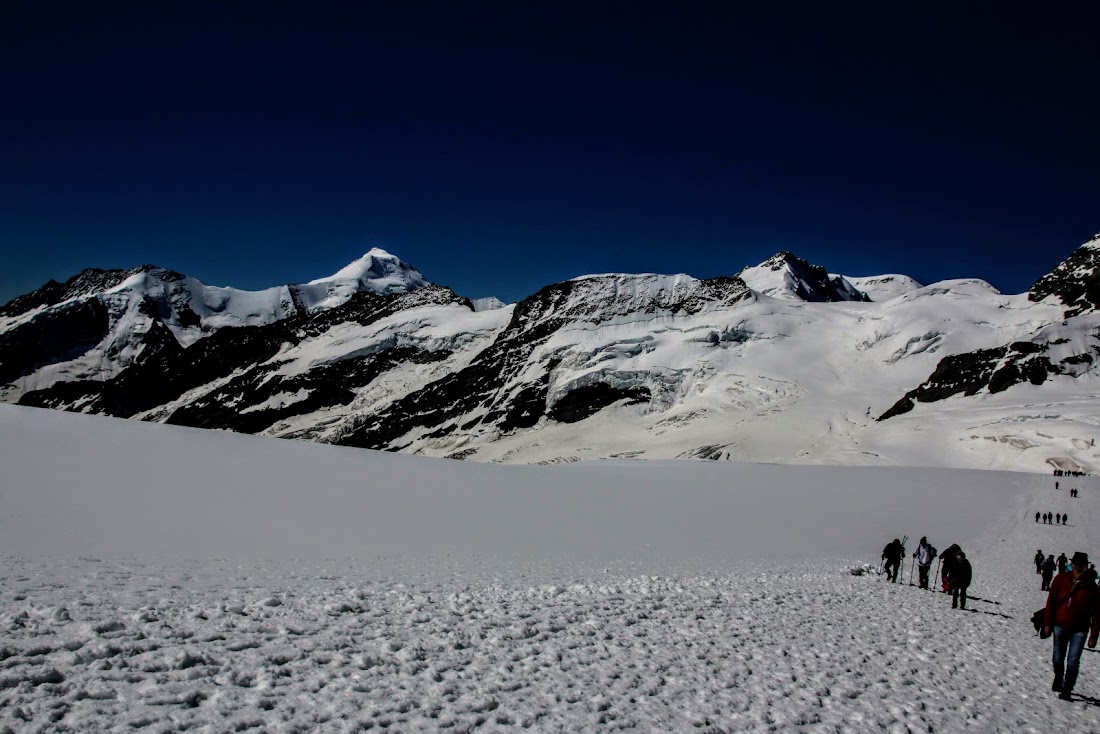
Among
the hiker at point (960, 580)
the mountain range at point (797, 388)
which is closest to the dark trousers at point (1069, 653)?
the hiker at point (960, 580)

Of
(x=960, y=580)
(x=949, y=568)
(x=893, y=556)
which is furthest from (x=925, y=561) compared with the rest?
(x=960, y=580)

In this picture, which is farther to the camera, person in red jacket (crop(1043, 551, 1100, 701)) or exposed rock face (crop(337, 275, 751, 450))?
exposed rock face (crop(337, 275, 751, 450))

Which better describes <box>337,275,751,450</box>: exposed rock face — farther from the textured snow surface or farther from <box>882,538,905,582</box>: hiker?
<box>882,538,905,582</box>: hiker

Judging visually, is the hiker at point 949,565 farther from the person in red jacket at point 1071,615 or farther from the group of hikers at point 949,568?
the person in red jacket at point 1071,615

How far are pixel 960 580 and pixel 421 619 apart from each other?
42.1 feet

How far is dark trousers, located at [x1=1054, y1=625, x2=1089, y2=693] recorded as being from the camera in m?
8.04

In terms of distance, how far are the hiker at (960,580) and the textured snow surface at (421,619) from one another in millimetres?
366

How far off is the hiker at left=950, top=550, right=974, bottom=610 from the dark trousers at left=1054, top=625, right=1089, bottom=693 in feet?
22.0

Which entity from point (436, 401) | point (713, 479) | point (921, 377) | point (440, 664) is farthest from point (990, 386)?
point (436, 401)

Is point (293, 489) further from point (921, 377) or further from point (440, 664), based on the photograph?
point (921, 377)

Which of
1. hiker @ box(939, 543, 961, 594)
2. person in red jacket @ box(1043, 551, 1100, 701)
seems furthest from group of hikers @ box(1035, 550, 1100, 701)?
hiker @ box(939, 543, 961, 594)

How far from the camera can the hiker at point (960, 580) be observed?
14602 mm

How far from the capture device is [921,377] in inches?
5428

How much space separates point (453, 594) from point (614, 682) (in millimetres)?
4370
